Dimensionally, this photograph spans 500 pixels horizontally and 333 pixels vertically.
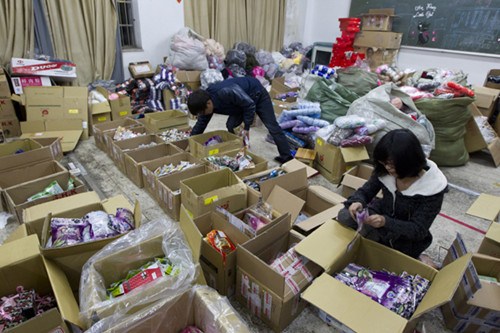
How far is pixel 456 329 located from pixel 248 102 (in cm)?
203

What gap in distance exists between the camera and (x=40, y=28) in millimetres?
3863

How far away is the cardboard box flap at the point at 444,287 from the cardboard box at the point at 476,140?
2636 mm

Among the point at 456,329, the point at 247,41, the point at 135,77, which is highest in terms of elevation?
the point at 247,41

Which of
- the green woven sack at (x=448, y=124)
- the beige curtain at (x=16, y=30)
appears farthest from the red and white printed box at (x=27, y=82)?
the green woven sack at (x=448, y=124)

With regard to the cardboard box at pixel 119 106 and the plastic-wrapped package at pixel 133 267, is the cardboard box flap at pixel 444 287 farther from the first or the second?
the cardboard box at pixel 119 106

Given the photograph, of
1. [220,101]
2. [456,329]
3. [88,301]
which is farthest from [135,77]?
[456,329]

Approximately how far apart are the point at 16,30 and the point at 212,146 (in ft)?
10.2

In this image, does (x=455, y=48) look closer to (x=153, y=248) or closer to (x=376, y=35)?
(x=376, y=35)

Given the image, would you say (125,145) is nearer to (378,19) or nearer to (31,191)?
(31,191)

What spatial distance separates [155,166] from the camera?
249 centimetres

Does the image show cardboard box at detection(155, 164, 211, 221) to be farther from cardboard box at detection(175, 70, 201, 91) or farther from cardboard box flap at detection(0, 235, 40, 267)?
cardboard box at detection(175, 70, 201, 91)

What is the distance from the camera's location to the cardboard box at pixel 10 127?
3.38m

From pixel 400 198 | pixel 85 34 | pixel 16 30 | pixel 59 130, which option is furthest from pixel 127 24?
pixel 400 198

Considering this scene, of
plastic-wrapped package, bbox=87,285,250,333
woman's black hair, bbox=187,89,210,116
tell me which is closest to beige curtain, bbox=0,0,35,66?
woman's black hair, bbox=187,89,210,116
